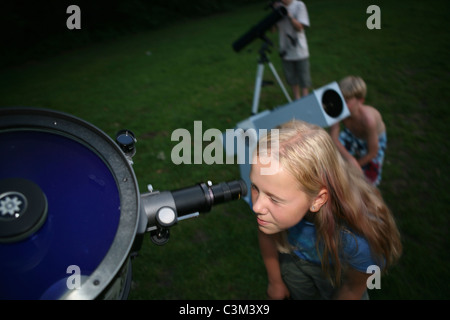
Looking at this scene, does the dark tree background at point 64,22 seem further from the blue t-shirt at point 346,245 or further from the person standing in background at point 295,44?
the blue t-shirt at point 346,245

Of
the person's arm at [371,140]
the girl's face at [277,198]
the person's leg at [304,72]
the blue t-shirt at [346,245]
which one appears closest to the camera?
the girl's face at [277,198]

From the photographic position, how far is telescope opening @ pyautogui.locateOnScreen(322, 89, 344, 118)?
2.17 m

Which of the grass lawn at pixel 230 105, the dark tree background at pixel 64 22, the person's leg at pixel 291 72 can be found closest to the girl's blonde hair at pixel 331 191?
the grass lawn at pixel 230 105

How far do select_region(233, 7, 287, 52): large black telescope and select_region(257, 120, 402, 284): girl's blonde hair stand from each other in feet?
8.44

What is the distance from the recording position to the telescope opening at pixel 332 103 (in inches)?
85.6

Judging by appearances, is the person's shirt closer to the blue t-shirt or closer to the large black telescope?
the large black telescope

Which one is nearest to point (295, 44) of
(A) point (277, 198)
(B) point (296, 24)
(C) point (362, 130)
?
(B) point (296, 24)

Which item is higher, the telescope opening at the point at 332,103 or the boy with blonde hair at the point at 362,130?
the telescope opening at the point at 332,103

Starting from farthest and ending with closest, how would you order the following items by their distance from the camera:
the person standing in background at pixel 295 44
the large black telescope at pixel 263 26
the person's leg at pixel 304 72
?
the person's leg at pixel 304 72 < the person standing in background at pixel 295 44 < the large black telescope at pixel 263 26

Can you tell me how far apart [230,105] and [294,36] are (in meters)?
1.43

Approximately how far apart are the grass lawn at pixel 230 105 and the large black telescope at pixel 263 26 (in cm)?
119
